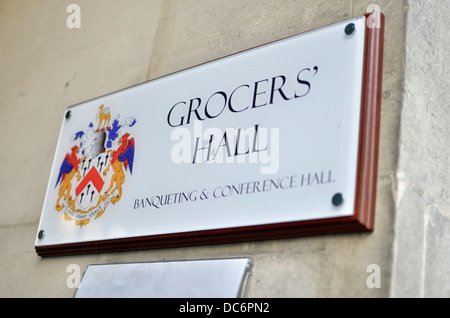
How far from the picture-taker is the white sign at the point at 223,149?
4.96 ft

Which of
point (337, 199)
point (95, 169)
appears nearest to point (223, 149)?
point (337, 199)

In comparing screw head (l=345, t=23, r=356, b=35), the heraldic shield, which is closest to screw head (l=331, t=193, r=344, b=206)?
screw head (l=345, t=23, r=356, b=35)

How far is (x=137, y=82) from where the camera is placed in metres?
2.22

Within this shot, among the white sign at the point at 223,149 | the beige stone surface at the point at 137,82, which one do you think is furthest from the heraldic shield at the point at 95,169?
the beige stone surface at the point at 137,82

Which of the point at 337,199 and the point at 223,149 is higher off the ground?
the point at 223,149

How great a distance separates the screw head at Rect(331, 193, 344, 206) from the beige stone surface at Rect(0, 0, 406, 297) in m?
0.08

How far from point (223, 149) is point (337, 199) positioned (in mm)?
410

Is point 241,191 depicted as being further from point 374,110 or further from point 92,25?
point 92,25

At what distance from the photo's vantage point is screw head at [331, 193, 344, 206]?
4.64 ft

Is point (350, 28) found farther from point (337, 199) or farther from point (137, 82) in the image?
point (137, 82)

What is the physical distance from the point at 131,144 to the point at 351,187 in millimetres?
819

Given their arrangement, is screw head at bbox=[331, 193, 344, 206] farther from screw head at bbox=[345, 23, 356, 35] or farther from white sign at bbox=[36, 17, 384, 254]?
screw head at bbox=[345, 23, 356, 35]

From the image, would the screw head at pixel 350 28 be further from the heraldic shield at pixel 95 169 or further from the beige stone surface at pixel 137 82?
the heraldic shield at pixel 95 169
